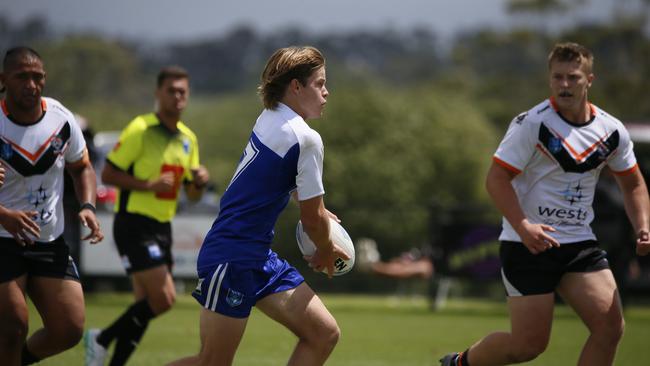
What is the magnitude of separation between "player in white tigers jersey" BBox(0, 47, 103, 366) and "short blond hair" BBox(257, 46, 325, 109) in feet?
5.60

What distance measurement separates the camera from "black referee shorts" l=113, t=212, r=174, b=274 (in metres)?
8.95

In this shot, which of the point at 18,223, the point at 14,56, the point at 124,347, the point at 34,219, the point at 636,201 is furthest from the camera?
the point at 124,347

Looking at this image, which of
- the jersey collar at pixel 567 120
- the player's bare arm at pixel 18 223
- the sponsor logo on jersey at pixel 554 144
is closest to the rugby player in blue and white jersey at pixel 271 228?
the player's bare arm at pixel 18 223

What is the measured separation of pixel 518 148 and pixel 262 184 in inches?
79.0

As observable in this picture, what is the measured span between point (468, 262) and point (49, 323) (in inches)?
442

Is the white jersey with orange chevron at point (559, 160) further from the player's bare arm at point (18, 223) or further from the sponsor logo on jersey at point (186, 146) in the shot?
the sponsor logo on jersey at point (186, 146)

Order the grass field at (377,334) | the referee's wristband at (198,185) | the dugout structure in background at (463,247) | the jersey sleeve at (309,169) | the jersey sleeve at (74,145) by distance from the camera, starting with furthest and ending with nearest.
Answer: the dugout structure in background at (463,247) < the grass field at (377,334) < the referee's wristband at (198,185) < the jersey sleeve at (74,145) < the jersey sleeve at (309,169)

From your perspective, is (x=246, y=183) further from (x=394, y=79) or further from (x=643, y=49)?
(x=394, y=79)

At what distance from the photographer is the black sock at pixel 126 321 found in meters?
8.46

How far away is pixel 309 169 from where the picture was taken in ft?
18.5

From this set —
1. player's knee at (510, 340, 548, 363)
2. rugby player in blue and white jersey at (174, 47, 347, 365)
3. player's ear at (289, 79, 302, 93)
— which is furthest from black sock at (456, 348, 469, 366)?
player's ear at (289, 79, 302, 93)

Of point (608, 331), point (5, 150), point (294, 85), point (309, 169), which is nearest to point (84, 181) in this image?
point (5, 150)

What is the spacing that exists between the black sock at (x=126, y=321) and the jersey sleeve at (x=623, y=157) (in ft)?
13.3

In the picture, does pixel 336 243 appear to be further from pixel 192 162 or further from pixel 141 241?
pixel 192 162
